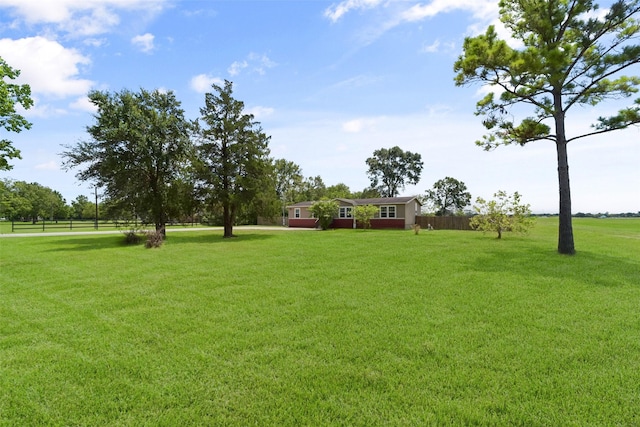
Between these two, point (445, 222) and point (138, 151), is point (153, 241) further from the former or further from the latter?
point (445, 222)

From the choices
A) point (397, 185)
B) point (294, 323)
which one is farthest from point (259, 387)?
point (397, 185)

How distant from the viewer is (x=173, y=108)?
2034cm

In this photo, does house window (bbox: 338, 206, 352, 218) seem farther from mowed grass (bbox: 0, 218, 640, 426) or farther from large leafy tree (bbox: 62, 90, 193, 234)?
mowed grass (bbox: 0, 218, 640, 426)

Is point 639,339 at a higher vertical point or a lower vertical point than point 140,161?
lower

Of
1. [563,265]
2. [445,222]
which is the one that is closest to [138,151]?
[563,265]

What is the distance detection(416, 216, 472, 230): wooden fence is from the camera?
2914 centimetres

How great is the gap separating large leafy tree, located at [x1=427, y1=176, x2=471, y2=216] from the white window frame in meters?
29.1

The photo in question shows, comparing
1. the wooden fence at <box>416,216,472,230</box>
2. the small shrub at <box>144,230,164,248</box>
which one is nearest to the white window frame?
the wooden fence at <box>416,216,472,230</box>

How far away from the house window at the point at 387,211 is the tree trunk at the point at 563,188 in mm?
17618

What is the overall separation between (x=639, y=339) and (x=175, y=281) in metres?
7.74

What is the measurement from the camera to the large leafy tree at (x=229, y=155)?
19.6 meters

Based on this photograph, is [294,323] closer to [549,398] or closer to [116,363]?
[116,363]

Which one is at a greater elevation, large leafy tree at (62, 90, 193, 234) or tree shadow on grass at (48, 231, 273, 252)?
large leafy tree at (62, 90, 193, 234)

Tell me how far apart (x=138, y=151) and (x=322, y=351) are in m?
18.8
